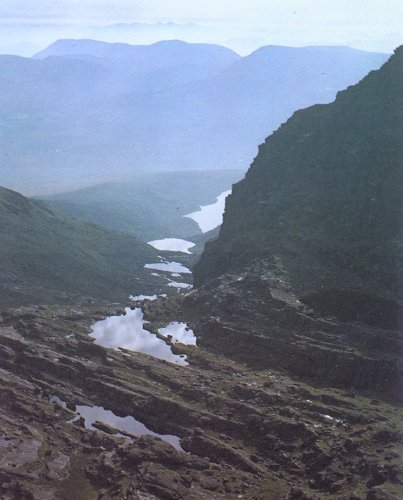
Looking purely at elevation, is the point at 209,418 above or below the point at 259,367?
below

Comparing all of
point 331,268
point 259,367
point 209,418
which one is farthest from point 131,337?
point 209,418

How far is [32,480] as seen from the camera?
105250 mm

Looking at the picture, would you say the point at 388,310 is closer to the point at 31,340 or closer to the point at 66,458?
the point at 66,458

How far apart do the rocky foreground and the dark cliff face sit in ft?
39.5

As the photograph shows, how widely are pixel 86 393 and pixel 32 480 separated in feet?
104

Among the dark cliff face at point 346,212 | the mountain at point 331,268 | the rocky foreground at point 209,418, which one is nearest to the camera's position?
the rocky foreground at point 209,418

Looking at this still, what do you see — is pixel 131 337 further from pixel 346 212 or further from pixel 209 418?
pixel 346 212

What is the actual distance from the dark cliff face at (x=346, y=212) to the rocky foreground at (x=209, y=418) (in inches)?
474

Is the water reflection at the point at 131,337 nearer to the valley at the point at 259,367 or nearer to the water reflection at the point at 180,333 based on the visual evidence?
the valley at the point at 259,367

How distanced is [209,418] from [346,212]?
234 feet

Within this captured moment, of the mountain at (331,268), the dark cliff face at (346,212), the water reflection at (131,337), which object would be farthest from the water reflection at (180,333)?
the dark cliff face at (346,212)

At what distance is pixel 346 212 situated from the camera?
169375 millimetres

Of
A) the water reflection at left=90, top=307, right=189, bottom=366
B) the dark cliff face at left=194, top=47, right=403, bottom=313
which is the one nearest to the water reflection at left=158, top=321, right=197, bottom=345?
the water reflection at left=90, top=307, right=189, bottom=366

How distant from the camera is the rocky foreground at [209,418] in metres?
102
